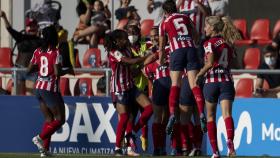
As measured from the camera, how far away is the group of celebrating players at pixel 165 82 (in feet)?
61.1

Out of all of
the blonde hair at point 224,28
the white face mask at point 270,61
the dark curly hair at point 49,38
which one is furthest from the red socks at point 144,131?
the white face mask at point 270,61

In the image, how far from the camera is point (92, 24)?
26141 mm

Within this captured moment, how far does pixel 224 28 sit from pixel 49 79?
3077 millimetres

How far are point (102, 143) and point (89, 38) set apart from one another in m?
4.51

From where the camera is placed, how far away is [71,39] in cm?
2670

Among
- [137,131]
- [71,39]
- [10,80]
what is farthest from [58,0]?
[137,131]

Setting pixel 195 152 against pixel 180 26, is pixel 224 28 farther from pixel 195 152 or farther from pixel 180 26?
pixel 195 152

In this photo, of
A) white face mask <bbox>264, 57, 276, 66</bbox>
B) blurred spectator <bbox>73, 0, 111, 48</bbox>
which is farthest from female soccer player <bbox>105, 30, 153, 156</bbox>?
blurred spectator <bbox>73, 0, 111, 48</bbox>

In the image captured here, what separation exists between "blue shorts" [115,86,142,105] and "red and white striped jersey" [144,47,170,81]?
0.37 meters

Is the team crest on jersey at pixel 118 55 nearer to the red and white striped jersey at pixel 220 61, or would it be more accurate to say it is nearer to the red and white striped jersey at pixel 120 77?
the red and white striped jersey at pixel 120 77

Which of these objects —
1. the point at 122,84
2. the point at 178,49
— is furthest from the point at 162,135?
the point at 178,49

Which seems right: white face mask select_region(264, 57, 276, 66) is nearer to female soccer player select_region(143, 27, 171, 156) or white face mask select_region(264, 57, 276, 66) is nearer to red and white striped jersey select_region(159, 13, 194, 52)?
female soccer player select_region(143, 27, 171, 156)

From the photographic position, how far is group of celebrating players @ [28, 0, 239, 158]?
18.6 meters

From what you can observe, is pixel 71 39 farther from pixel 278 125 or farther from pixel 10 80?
pixel 278 125
